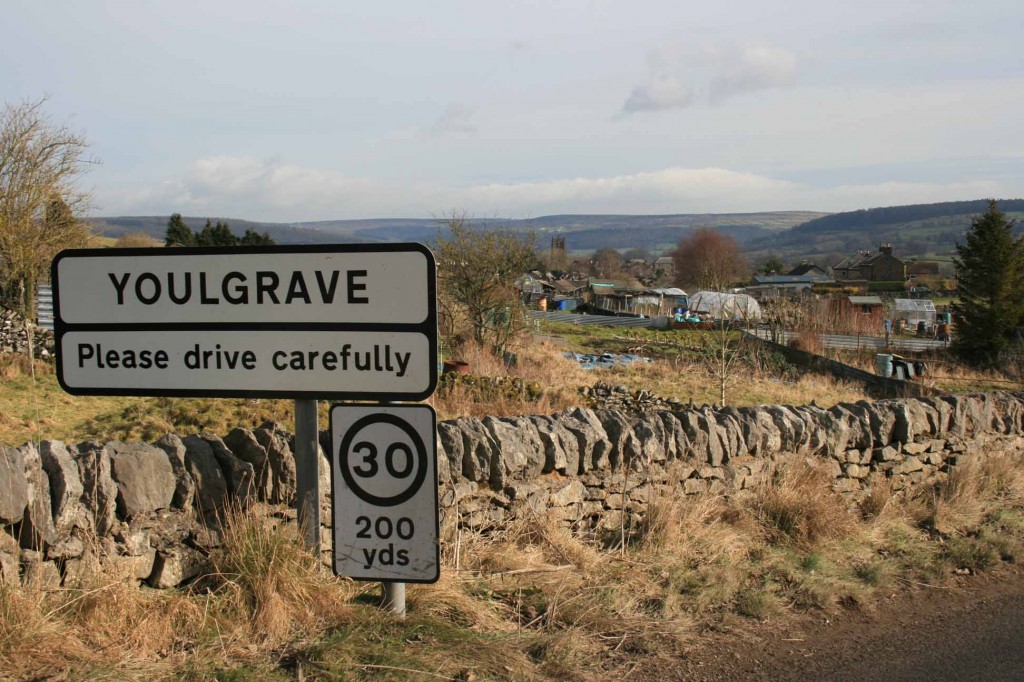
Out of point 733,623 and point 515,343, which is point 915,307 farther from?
A: point 733,623

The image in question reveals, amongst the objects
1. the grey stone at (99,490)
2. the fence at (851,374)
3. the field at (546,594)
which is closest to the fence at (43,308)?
the fence at (851,374)

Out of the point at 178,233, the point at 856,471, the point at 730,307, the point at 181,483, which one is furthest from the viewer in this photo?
the point at 178,233

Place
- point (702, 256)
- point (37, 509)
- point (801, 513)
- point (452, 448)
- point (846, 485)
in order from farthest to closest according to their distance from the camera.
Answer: point (702, 256)
point (846, 485)
point (801, 513)
point (452, 448)
point (37, 509)

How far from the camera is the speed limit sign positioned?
137 inches

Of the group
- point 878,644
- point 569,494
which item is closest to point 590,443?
point 569,494

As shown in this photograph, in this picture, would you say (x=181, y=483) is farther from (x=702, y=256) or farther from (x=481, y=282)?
(x=702, y=256)

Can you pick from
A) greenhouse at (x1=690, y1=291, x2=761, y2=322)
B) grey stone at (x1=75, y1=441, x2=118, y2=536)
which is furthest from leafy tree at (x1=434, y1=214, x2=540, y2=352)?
grey stone at (x1=75, y1=441, x2=118, y2=536)

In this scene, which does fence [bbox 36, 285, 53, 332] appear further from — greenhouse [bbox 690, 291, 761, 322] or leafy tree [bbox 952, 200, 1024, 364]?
leafy tree [bbox 952, 200, 1024, 364]

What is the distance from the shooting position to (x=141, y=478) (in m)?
4.02

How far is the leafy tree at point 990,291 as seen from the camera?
36.5m

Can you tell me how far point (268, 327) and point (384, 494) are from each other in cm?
86

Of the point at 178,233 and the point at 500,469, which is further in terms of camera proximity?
the point at 178,233

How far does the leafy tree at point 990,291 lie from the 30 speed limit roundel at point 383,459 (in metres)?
37.6

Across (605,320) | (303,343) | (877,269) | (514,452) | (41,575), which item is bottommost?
(605,320)
